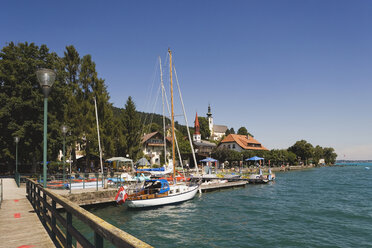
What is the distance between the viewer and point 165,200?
923 inches

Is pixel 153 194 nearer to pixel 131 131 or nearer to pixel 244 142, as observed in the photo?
pixel 131 131

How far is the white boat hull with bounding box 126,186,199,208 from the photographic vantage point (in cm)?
2162

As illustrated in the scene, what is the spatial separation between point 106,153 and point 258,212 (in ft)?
88.3

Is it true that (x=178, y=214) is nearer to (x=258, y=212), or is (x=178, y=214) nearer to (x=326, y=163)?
(x=258, y=212)

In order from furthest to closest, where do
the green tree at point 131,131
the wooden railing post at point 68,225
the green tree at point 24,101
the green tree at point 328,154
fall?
the green tree at point 328,154
the green tree at point 131,131
the green tree at point 24,101
the wooden railing post at point 68,225

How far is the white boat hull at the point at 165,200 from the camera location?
851 inches

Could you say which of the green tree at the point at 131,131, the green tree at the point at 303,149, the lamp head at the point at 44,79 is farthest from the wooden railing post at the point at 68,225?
the green tree at the point at 303,149

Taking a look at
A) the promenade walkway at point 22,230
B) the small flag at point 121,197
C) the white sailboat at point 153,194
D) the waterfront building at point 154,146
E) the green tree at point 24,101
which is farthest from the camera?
the waterfront building at point 154,146

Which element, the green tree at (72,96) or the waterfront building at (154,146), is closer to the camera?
the green tree at (72,96)

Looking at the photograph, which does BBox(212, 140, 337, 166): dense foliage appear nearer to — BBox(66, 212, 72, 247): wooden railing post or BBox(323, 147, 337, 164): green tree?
BBox(323, 147, 337, 164): green tree

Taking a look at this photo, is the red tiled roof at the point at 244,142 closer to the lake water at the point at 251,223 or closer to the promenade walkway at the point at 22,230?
the lake water at the point at 251,223

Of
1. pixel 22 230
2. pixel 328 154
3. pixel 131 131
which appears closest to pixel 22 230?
Result: pixel 22 230

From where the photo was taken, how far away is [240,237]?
14.6 m

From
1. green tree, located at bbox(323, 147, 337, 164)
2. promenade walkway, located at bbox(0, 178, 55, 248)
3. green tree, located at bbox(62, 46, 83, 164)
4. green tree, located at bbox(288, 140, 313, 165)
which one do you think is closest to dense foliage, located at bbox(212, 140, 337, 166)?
green tree, located at bbox(288, 140, 313, 165)
